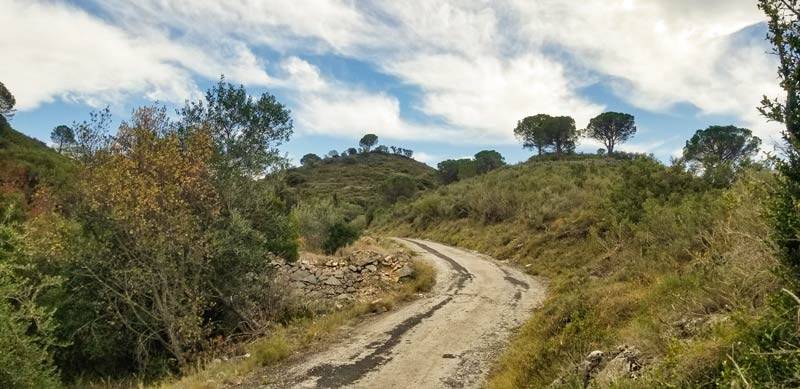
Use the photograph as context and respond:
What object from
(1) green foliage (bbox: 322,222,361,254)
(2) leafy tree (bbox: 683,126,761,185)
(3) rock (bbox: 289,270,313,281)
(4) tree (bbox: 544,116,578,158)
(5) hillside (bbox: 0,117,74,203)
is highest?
(4) tree (bbox: 544,116,578,158)

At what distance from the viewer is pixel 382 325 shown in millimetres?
13938

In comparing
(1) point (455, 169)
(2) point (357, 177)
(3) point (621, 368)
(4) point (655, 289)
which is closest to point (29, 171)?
(4) point (655, 289)

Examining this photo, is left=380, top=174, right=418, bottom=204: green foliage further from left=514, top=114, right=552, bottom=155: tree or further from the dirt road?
the dirt road

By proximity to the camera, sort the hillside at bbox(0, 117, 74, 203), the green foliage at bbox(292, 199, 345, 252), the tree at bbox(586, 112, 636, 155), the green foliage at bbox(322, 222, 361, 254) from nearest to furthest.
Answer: the hillside at bbox(0, 117, 74, 203), the green foliage at bbox(322, 222, 361, 254), the green foliage at bbox(292, 199, 345, 252), the tree at bbox(586, 112, 636, 155)

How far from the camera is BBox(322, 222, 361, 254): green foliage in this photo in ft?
84.1

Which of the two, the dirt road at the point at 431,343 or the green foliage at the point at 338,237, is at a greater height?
the green foliage at the point at 338,237

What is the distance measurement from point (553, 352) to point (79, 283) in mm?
13340

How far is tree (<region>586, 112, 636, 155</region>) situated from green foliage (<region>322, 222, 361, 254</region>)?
63967 millimetres

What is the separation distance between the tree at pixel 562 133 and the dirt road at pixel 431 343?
220 feet

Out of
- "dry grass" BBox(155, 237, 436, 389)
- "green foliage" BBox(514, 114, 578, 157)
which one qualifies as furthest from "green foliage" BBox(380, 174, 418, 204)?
"dry grass" BBox(155, 237, 436, 389)

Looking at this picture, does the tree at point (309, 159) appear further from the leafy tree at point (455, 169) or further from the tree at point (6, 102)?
the tree at point (6, 102)

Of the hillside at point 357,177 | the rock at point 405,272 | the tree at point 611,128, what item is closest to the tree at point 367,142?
the hillside at point 357,177

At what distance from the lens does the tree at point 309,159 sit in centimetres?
15425

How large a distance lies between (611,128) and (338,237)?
220ft
